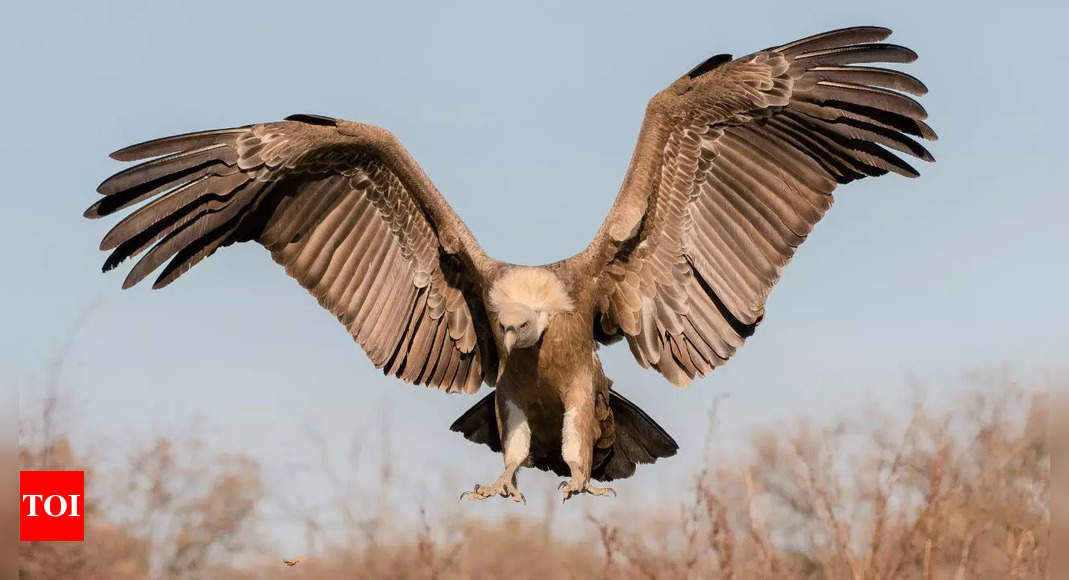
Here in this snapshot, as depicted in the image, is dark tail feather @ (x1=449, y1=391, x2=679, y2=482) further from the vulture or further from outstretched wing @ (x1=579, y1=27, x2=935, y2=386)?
outstretched wing @ (x1=579, y1=27, x2=935, y2=386)

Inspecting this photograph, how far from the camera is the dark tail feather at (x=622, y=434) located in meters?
9.20

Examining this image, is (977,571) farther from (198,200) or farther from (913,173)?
(198,200)

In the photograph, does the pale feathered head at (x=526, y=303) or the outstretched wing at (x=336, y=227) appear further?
the outstretched wing at (x=336, y=227)

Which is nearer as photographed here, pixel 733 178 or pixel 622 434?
pixel 733 178

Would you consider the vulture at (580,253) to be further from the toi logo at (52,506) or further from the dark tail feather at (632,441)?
the toi logo at (52,506)

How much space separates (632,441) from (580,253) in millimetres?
1329

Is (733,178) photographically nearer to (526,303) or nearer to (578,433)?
(526,303)

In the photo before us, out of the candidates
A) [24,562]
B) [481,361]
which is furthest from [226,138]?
[24,562]

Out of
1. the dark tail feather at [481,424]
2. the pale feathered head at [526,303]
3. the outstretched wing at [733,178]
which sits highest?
the outstretched wing at [733,178]

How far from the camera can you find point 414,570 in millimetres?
13680

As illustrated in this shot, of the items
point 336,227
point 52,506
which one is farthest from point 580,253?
point 52,506

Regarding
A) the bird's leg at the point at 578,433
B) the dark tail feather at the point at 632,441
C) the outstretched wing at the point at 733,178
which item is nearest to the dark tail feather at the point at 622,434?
the dark tail feather at the point at 632,441

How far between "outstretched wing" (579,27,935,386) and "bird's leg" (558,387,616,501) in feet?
2.02

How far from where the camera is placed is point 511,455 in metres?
8.45
